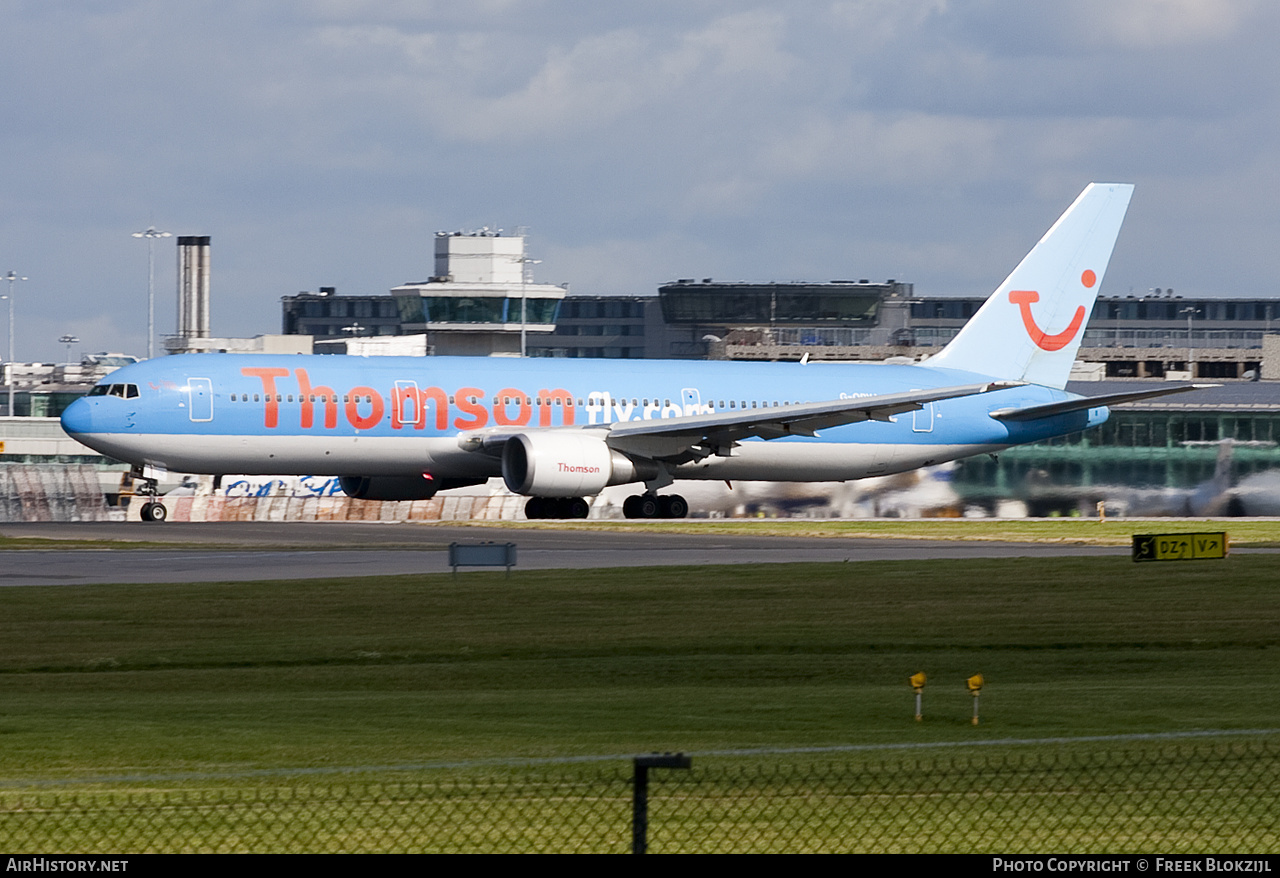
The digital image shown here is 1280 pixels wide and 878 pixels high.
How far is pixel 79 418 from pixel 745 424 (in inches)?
664

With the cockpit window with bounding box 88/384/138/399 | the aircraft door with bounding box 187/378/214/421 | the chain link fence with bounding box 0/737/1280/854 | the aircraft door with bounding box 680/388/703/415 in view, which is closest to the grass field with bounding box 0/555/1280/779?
the chain link fence with bounding box 0/737/1280/854

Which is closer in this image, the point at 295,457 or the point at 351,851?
the point at 351,851

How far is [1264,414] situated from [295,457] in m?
42.0

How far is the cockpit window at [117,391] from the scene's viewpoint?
46.7 meters

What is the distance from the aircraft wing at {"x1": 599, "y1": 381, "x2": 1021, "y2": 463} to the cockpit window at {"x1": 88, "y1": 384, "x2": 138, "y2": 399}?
39.5 ft

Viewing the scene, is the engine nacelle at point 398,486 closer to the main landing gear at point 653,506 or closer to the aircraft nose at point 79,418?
the main landing gear at point 653,506

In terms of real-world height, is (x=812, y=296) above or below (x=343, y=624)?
above

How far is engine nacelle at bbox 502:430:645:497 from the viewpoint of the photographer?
4681cm

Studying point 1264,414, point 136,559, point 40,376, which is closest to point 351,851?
point 136,559

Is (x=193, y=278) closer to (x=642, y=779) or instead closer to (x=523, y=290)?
(x=523, y=290)

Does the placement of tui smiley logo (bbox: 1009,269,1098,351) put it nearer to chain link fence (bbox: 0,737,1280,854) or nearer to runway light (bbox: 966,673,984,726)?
runway light (bbox: 966,673,984,726)

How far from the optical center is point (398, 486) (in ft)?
167

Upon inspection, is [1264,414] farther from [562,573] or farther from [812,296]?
[812,296]

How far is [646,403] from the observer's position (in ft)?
169
